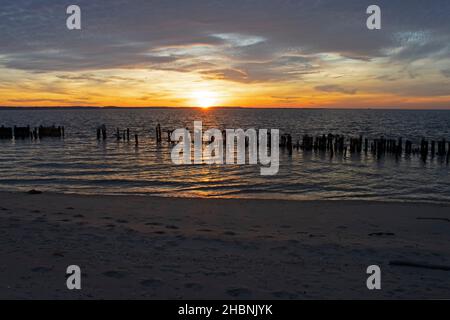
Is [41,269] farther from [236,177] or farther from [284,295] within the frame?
[236,177]

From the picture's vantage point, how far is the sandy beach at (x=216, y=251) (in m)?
6.25

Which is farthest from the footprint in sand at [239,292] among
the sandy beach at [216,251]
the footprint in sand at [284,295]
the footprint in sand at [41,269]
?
the footprint in sand at [41,269]

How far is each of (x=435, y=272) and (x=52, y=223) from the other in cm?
881

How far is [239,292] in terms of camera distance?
614cm

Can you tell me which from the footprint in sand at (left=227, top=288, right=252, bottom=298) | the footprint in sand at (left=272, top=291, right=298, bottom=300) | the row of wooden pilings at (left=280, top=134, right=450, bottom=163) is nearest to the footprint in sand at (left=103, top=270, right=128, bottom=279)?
the footprint in sand at (left=227, top=288, right=252, bottom=298)

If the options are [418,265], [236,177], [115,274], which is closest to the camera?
[115,274]

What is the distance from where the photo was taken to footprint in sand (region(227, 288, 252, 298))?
604cm

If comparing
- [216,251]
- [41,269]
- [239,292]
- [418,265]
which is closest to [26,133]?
[41,269]

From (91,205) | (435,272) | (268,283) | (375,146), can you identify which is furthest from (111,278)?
(375,146)

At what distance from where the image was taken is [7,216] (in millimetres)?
10938

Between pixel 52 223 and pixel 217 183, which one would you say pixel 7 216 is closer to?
pixel 52 223

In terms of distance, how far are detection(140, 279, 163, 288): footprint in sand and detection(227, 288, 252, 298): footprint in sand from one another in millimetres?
1112

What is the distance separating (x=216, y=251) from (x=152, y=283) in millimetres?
2143

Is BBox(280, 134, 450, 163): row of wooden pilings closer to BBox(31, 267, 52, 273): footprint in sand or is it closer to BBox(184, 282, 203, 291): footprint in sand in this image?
BBox(184, 282, 203, 291): footprint in sand
